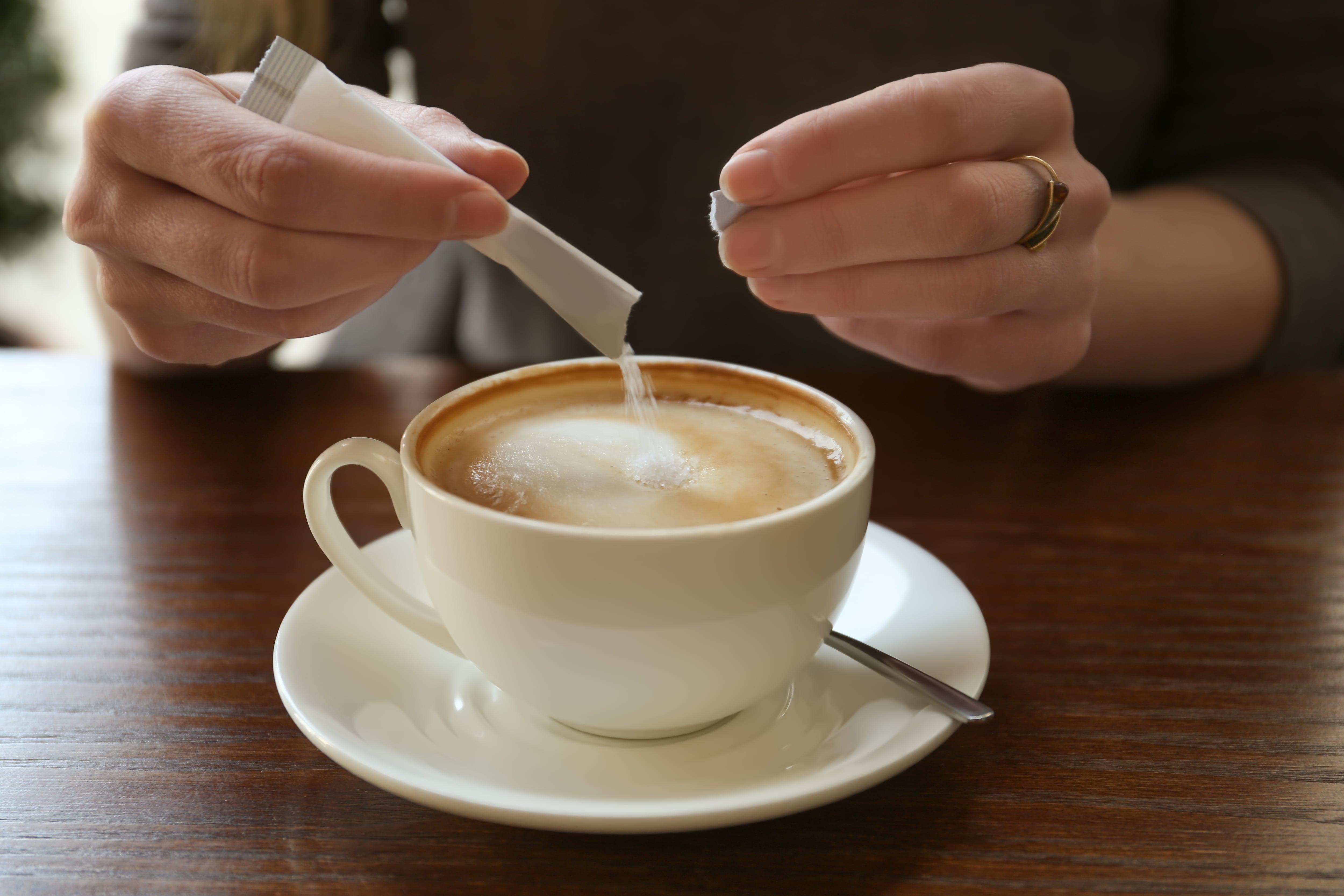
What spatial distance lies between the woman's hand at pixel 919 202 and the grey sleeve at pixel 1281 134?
704 millimetres

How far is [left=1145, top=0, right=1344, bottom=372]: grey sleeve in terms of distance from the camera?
1422 millimetres

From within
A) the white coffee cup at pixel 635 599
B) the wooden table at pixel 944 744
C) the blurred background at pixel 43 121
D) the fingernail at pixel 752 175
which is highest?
the fingernail at pixel 752 175

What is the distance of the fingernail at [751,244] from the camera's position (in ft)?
2.43

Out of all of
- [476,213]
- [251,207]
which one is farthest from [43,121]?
[476,213]

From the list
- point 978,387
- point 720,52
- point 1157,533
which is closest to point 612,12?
point 720,52

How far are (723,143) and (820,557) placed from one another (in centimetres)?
108

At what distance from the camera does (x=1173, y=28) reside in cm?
164

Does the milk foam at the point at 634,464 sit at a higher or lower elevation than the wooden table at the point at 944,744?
higher

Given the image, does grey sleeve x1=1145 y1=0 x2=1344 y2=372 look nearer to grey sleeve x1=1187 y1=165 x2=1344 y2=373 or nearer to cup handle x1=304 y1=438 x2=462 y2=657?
grey sleeve x1=1187 y1=165 x2=1344 y2=373

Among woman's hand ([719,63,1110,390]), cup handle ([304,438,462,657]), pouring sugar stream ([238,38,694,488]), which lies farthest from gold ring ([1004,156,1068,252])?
cup handle ([304,438,462,657])

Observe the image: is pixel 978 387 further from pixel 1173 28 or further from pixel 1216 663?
pixel 1173 28

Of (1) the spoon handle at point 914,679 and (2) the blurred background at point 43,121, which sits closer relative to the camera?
(1) the spoon handle at point 914,679

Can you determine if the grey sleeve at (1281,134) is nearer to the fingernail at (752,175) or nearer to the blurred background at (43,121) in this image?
the fingernail at (752,175)

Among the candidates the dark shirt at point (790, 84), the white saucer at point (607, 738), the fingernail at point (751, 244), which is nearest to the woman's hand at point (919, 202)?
the fingernail at point (751, 244)
